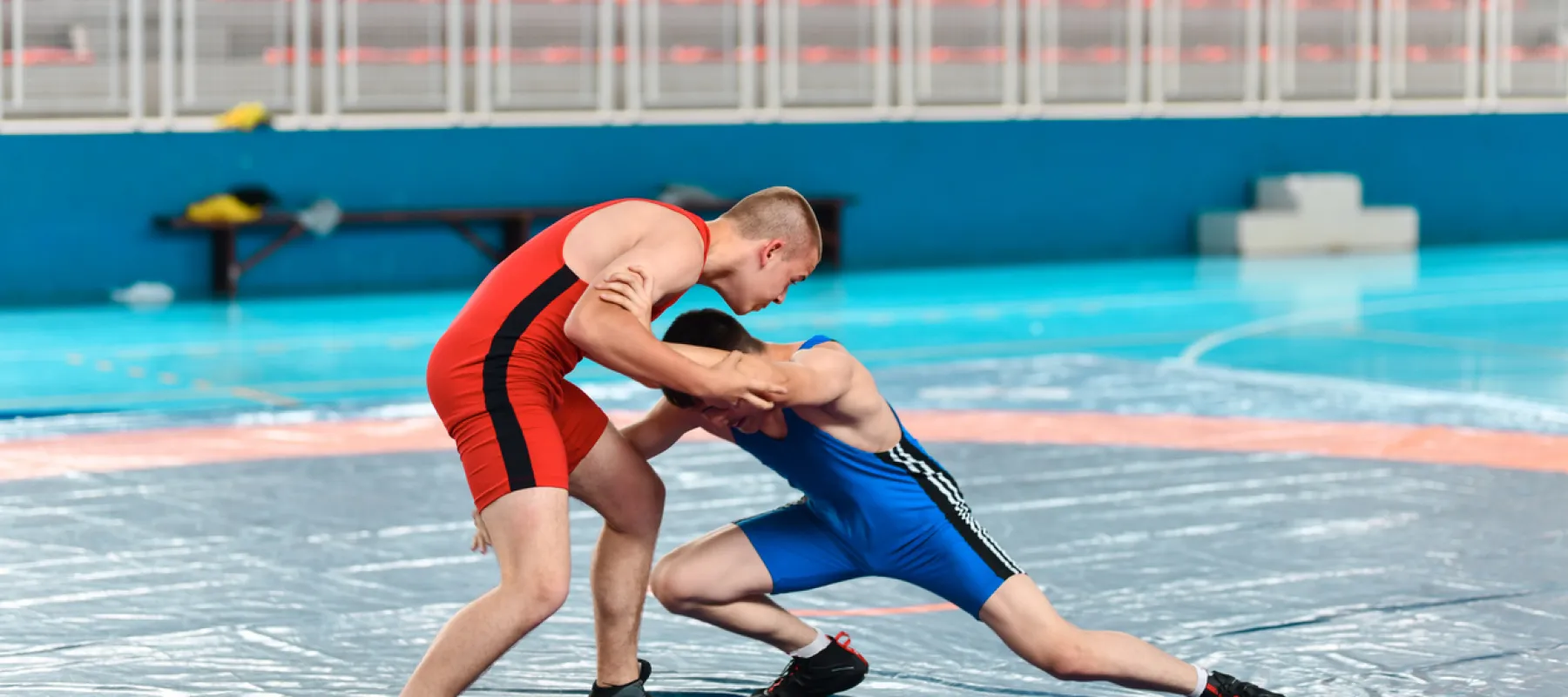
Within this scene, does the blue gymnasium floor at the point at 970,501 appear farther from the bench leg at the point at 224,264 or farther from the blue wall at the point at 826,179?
the blue wall at the point at 826,179

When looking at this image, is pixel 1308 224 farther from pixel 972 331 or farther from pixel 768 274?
pixel 768 274

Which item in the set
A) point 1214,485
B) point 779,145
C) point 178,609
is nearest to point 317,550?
point 178,609

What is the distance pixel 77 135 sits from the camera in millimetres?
15727

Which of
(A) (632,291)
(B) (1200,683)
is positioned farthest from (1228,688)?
(A) (632,291)

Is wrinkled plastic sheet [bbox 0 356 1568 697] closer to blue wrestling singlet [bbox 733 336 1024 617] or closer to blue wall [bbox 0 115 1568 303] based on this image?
blue wrestling singlet [bbox 733 336 1024 617]

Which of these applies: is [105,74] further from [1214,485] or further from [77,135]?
[1214,485]

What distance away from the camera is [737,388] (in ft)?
Answer: 12.2

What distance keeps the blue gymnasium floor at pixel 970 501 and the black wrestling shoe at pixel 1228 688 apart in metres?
0.30

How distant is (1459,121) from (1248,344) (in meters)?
11.9

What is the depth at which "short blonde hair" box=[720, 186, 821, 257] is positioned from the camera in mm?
3959

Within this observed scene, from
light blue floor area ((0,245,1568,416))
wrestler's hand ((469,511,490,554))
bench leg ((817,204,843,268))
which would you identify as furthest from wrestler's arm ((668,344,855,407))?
bench leg ((817,204,843,268))

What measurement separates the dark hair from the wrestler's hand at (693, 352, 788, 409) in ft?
0.42

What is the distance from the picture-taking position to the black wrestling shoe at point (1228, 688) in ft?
13.3

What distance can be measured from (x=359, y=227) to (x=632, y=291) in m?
13.6
